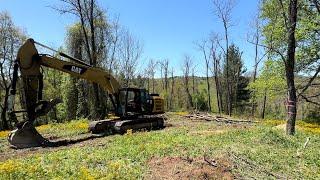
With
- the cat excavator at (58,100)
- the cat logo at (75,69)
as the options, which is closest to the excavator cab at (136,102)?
the cat excavator at (58,100)

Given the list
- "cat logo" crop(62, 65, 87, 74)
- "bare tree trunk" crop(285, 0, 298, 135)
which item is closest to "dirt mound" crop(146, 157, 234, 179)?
"bare tree trunk" crop(285, 0, 298, 135)

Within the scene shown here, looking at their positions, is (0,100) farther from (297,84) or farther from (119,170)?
(119,170)

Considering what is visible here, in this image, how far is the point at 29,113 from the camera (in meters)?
18.2

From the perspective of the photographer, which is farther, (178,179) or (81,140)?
(81,140)

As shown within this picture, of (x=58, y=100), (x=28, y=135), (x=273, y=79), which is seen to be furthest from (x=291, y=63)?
(x=273, y=79)

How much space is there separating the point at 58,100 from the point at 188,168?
1002 cm

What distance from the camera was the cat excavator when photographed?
18.0m

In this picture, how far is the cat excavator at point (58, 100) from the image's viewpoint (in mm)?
18031

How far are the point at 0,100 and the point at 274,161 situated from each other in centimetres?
4367

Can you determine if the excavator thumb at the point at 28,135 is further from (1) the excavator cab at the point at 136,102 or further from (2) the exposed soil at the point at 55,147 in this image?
(1) the excavator cab at the point at 136,102

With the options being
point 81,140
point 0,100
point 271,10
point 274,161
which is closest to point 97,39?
point 0,100

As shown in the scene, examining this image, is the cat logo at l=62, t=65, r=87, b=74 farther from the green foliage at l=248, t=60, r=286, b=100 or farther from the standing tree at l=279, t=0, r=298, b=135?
the green foliage at l=248, t=60, r=286, b=100

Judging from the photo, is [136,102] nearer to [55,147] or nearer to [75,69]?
[75,69]

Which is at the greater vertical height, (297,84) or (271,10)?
(271,10)
